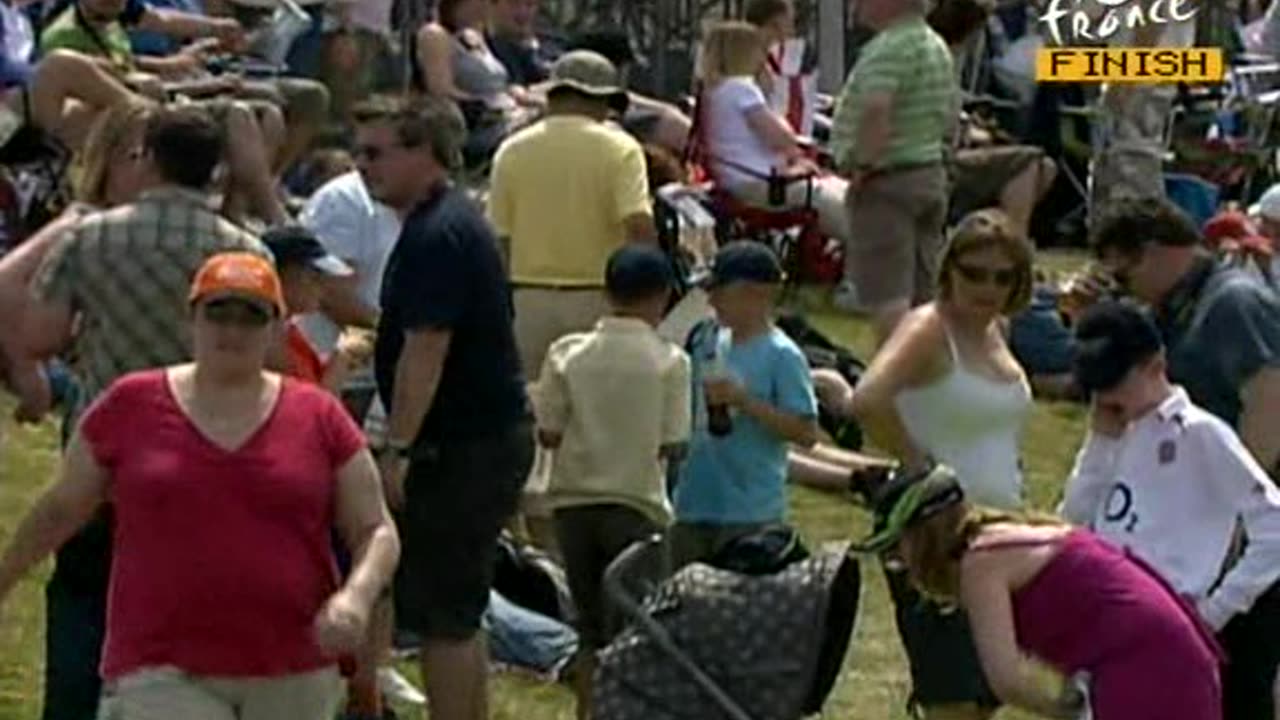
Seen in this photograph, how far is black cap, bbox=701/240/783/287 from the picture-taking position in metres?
10.1

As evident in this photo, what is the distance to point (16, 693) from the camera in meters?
9.83

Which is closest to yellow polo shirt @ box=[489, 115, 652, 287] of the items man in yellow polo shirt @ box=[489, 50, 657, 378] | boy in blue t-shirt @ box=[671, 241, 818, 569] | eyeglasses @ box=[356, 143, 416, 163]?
man in yellow polo shirt @ box=[489, 50, 657, 378]

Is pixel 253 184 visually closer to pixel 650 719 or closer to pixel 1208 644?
pixel 650 719

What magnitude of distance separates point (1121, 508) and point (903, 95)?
19.9 feet

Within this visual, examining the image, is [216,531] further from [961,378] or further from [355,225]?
[355,225]

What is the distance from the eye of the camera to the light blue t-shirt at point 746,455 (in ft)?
32.3

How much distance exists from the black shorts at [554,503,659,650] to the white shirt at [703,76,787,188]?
711 centimetres

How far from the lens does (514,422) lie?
29.3ft

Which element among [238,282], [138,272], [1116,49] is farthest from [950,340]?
[1116,49]

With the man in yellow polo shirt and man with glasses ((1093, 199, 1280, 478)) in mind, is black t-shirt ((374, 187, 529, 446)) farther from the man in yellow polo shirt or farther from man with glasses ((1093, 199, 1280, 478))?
the man in yellow polo shirt

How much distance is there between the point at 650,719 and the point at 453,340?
1073mm

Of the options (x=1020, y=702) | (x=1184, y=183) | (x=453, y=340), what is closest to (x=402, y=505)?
(x=453, y=340)

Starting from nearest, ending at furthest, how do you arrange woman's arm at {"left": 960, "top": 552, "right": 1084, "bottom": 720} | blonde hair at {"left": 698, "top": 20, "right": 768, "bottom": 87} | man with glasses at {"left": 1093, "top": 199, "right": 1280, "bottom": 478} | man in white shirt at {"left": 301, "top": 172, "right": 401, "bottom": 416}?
woman's arm at {"left": 960, "top": 552, "right": 1084, "bottom": 720}
man with glasses at {"left": 1093, "top": 199, "right": 1280, "bottom": 478}
man in white shirt at {"left": 301, "top": 172, "right": 401, "bottom": 416}
blonde hair at {"left": 698, "top": 20, "right": 768, "bottom": 87}

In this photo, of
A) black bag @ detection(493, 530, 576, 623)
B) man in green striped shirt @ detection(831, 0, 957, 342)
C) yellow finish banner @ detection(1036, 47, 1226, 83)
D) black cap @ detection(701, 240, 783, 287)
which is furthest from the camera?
yellow finish banner @ detection(1036, 47, 1226, 83)
